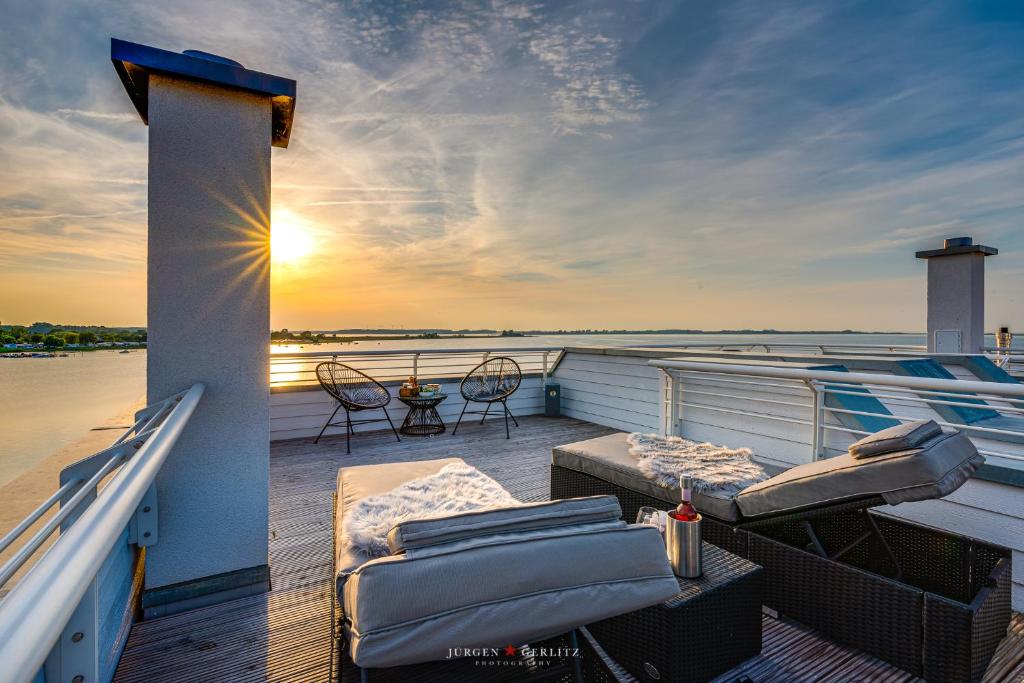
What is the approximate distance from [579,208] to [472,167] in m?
1.85

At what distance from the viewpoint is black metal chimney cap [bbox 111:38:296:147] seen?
1927 mm

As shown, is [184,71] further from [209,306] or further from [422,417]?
[422,417]

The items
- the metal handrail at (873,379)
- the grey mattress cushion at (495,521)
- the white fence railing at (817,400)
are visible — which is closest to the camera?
the grey mattress cushion at (495,521)

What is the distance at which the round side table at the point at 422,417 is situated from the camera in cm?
521

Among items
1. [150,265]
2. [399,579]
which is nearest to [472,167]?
[150,265]

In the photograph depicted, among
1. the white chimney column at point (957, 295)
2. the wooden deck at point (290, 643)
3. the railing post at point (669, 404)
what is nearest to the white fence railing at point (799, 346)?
the white chimney column at point (957, 295)

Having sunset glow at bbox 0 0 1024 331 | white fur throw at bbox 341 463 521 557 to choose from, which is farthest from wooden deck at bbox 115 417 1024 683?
sunset glow at bbox 0 0 1024 331

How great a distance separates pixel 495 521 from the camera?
1.10 m

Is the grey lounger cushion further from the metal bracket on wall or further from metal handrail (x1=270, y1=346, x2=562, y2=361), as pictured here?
metal handrail (x1=270, y1=346, x2=562, y2=361)

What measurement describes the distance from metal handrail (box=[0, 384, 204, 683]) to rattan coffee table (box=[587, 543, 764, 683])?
1356 mm

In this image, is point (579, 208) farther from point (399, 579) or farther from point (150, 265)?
point (399, 579)

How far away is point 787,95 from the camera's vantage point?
17.9 feet

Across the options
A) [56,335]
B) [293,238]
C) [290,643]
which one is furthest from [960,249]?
[56,335]

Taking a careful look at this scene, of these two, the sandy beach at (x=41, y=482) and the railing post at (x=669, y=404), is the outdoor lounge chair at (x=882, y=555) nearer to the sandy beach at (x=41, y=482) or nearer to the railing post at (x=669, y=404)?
the railing post at (x=669, y=404)
